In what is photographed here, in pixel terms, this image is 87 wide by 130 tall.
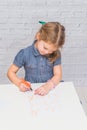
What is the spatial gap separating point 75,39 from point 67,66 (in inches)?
8.8

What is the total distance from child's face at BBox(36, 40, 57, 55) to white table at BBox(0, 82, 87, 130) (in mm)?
179

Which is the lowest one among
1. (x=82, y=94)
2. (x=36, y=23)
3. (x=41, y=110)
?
(x=82, y=94)

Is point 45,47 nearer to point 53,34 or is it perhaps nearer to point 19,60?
point 53,34

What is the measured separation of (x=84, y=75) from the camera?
7.72 feet

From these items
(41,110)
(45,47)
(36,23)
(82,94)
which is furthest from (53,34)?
(82,94)

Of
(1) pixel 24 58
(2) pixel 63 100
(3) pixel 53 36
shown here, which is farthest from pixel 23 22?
(2) pixel 63 100

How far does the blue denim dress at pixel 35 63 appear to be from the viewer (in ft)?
5.29

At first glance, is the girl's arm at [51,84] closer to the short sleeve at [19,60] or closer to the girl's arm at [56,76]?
the girl's arm at [56,76]

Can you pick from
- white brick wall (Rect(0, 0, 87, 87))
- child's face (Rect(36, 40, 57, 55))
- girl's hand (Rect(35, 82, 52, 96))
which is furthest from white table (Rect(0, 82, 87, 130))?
white brick wall (Rect(0, 0, 87, 87))

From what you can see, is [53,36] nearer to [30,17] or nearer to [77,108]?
[77,108]

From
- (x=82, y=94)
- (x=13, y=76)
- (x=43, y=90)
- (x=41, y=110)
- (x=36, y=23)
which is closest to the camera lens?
(x=41, y=110)

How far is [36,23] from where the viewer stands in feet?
6.87

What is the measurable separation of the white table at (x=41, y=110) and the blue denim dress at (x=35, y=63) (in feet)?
0.69

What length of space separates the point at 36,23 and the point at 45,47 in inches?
26.1
